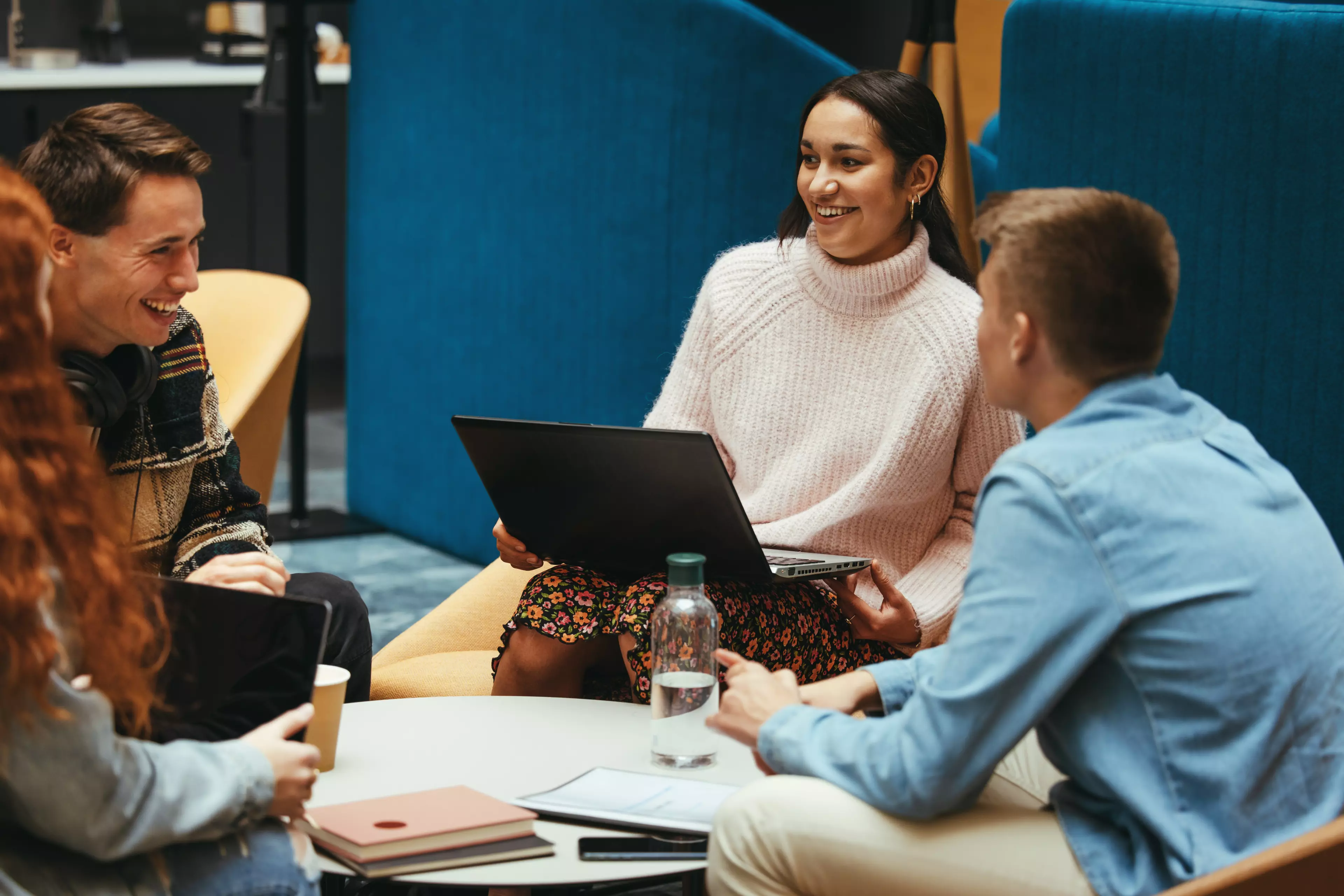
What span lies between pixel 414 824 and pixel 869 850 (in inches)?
16.4

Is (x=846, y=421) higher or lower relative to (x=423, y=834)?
higher

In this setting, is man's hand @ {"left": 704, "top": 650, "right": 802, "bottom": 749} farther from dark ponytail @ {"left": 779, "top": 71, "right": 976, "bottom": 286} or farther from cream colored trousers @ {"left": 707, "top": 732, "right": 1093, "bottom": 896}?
dark ponytail @ {"left": 779, "top": 71, "right": 976, "bottom": 286}

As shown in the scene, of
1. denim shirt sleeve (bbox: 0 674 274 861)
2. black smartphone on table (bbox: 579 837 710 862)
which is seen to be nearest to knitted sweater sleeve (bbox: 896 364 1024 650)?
black smartphone on table (bbox: 579 837 710 862)

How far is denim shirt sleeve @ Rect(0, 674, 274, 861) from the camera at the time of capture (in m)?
1.09

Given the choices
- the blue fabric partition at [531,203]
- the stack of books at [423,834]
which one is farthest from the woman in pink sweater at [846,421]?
the blue fabric partition at [531,203]

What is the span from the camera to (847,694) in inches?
56.9

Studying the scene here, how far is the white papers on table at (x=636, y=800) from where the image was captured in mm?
1430

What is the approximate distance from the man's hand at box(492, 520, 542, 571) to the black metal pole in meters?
2.28

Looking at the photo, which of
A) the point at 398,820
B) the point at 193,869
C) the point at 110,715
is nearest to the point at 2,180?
the point at 110,715

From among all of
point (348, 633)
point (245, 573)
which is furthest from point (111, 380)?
point (348, 633)

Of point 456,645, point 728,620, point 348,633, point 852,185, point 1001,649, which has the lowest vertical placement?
point 456,645

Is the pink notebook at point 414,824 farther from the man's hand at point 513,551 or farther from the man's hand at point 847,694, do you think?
the man's hand at point 513,551

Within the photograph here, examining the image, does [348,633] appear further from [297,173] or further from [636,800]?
[297,173]

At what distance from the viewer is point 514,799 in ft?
4.92
